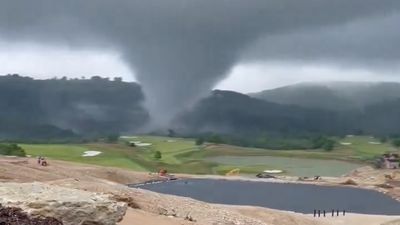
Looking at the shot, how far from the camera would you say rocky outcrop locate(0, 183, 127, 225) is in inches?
537

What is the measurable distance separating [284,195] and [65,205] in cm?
7727

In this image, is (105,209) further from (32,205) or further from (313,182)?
(313,182)

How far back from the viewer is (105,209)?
14.5m

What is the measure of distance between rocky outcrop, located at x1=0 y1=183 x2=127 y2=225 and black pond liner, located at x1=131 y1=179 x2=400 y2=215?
5793cm

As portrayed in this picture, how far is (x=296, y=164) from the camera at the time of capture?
15688 centimetres

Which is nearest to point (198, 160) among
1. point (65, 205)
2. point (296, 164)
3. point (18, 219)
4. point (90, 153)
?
point (296, 164)

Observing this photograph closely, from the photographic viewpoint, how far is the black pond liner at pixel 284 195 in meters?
77.9

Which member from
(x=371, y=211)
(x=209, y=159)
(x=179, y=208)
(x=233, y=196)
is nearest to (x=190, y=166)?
(x=209, y=159)

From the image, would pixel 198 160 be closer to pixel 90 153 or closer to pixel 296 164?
pixel 296 164

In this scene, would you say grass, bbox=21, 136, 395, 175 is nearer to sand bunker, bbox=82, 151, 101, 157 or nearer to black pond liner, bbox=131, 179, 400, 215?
sand bunker, bbox=82, 151, 101, 157

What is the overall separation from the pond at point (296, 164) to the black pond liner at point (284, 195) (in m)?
30.6

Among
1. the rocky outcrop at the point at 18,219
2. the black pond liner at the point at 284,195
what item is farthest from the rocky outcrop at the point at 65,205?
the black pond liner at the point at 284,195

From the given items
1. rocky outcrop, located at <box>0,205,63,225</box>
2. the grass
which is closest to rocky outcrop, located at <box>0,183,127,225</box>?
rocky outcrop, located at <box>0,205,63,225</box>

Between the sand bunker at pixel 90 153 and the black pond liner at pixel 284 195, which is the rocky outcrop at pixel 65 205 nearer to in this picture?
the black pond liner at pixel 284 195
